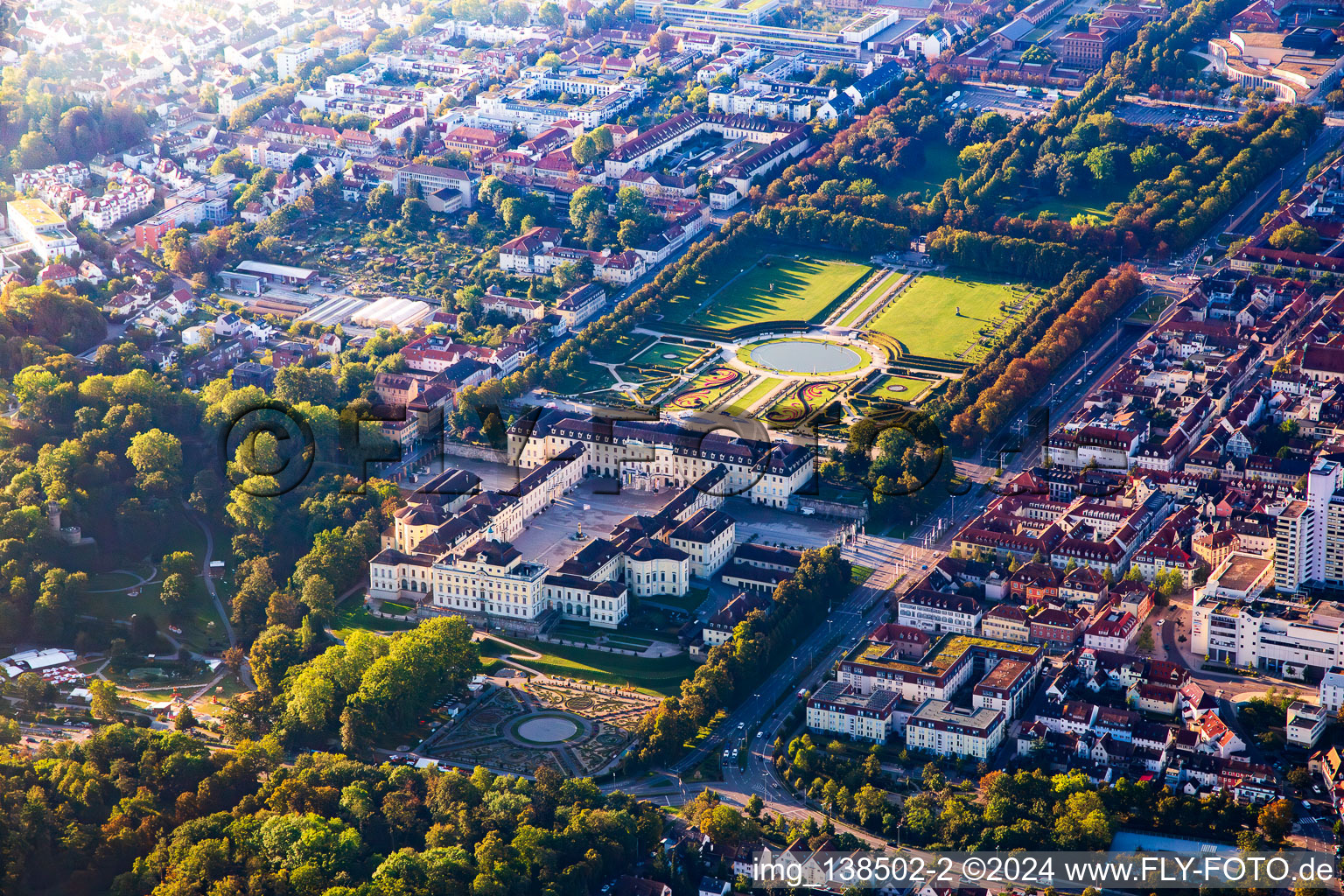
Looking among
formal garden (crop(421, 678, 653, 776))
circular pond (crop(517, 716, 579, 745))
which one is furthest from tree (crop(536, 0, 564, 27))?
circular pond (crop(517, 716, 579, 745))

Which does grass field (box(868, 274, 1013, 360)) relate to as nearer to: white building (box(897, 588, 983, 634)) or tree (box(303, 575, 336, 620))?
white building (box(897, 588, 983, 634))

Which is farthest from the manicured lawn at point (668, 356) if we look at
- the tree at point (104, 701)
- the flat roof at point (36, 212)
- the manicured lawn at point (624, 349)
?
the tree at point (104, 701)

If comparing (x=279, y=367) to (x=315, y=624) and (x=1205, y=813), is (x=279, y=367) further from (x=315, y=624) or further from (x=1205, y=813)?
(x=1205, y=813)

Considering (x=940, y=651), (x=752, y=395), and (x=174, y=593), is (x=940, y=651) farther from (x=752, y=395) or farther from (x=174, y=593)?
(x=174, y=593)

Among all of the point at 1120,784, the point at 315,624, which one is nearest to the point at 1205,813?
the point at 1120,784

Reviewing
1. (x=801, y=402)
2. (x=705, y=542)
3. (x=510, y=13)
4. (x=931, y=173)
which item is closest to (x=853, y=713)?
(x=705, y=542)

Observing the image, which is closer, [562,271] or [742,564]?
[742,564]
